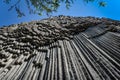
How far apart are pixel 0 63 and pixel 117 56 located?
6.96 ft

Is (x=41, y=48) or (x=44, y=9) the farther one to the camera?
(x=44, y=9)

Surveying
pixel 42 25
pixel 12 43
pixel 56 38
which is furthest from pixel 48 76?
pixel 42 25

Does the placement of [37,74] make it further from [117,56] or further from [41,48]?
[41,48]

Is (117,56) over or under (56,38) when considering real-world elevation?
under

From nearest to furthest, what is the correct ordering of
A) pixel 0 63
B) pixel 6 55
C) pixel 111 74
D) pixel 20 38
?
pixel 111 74 → pixel 0 63 → pixel 6 55 → pixel 20 38

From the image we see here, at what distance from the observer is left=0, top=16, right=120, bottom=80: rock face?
275cm

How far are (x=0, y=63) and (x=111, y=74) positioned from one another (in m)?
2.32

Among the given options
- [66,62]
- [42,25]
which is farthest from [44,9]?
[66,62]

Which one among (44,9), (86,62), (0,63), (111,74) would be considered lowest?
(111,74)

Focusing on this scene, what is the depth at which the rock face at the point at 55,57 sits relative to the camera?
108 inches

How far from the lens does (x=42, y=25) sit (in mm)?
7449

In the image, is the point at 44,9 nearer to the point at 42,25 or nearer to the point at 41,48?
the point at 42,25

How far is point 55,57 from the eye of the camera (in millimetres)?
3959

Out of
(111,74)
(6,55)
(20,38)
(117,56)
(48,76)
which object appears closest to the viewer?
(111,74)
